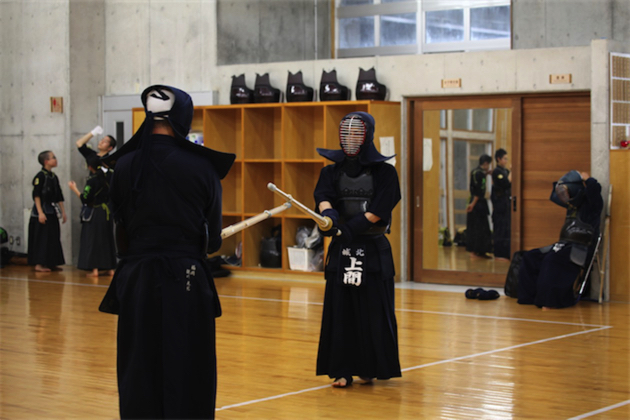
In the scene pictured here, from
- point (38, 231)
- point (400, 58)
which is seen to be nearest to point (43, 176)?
point (38, 231)

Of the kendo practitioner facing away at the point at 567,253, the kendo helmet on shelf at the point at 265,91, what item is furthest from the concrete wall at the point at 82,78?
the kendo practitioner facing away at the point at 567,253

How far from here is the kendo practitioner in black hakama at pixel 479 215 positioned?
30.9 ft

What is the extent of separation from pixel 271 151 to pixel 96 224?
8.33 ft

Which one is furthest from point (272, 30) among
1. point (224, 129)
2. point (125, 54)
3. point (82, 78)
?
point (82, 78)

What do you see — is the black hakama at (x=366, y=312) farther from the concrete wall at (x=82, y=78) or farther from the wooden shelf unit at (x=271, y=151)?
the concrete wall at (x=82, y=78)

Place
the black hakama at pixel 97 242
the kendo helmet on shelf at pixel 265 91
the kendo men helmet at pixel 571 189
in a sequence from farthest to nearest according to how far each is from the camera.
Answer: the kendo helmet on shelf at pixel 265 91, the black hakama at pixel 97 242, the kendo men helmet at pixel 571 189

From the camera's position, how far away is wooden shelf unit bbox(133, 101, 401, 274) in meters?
9.98

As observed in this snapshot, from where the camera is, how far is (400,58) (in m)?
9.72

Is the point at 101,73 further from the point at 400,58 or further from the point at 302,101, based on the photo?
the point at 400,58

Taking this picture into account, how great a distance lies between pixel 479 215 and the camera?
945cm

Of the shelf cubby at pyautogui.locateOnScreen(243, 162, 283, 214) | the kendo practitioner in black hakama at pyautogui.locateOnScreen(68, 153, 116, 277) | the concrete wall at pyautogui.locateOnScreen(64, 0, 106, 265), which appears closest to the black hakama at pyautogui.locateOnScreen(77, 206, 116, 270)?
the kendo practitioner in black hakama at pyautogui.locateOnScreen(68, 153, 116, 277)

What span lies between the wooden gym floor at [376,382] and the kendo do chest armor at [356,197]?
1024 millimetres

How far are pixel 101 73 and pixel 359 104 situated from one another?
14.3 feet

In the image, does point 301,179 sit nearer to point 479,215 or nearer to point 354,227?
point 479,215
